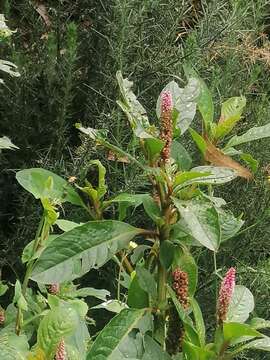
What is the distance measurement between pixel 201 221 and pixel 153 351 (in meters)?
0.20

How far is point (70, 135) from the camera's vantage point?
2.74 meters

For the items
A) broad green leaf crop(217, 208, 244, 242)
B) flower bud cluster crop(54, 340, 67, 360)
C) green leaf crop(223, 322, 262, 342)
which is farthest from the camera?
broad green leaf crop(217, 208, 244, 242)

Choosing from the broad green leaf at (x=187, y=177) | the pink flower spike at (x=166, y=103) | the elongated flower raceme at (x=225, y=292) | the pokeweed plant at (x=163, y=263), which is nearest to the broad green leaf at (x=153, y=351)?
the pokeweed plant at (x=163, y=263)

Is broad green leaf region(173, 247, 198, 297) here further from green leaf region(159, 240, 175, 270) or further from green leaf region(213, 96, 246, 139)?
green leaf region(213, 96, 246, 139)

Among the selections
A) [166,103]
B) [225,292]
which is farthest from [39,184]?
[225,292]

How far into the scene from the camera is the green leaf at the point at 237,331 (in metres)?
Result: 1.05

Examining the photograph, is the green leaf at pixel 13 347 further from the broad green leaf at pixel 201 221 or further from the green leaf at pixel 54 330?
the broad green leaf at pixel 201 221

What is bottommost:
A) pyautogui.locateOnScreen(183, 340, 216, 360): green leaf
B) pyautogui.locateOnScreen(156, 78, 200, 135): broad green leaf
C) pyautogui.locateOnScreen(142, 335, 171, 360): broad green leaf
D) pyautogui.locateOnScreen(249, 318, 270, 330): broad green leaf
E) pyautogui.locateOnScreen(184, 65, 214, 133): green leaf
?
pyautogui.locateOnScreen(249, 318, 270, 330): broad green leaf

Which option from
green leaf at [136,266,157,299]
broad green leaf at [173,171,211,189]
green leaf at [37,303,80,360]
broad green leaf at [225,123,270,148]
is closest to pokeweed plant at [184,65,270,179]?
broad green leaf at [225,123,270,148]

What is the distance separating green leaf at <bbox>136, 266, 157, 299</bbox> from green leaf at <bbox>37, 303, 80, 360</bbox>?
21 centimetres

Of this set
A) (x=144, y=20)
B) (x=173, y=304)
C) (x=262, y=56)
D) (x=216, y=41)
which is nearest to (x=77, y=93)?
(x=144, y=20)

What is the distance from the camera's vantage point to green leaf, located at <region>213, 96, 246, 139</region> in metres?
Answer: 1.30

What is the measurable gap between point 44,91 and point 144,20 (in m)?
0.43

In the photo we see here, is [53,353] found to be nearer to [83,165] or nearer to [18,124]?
[83,165]
